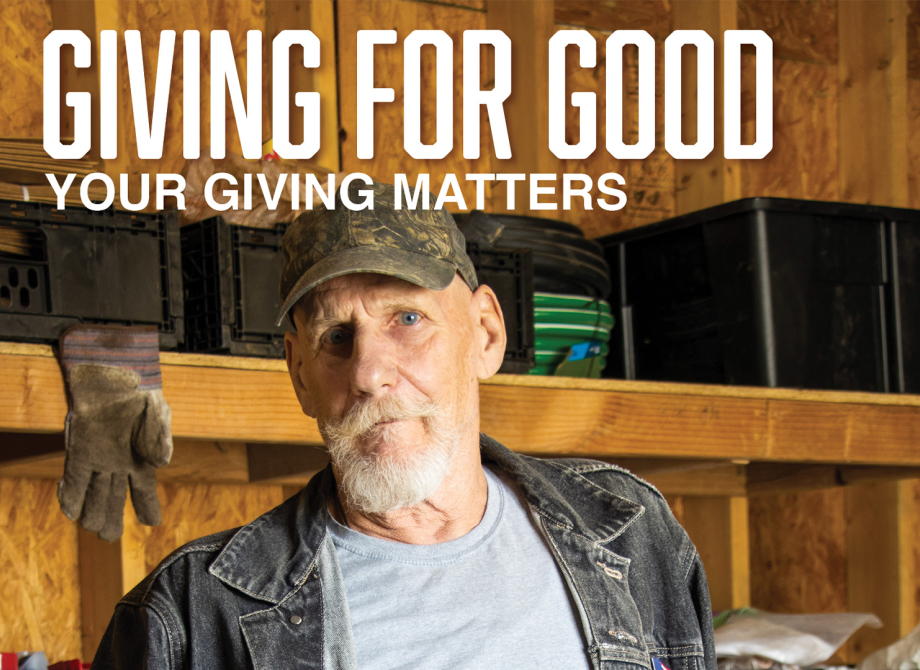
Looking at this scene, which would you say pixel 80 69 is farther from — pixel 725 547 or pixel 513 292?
pixel 725 547

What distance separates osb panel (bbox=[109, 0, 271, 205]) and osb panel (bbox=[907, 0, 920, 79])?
7.11 feet

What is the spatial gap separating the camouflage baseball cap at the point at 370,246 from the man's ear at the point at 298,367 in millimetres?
71

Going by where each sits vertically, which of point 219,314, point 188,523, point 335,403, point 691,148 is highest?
point 691,148

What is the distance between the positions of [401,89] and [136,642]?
80.7 inches

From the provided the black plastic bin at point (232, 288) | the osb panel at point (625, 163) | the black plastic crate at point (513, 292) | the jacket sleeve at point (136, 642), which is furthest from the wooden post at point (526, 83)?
the jacket sleeve at point (136, 642)

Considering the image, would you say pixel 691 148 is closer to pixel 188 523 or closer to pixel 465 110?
pixel 465 110

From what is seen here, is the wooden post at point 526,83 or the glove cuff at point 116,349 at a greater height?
the wooden post at point 526,83

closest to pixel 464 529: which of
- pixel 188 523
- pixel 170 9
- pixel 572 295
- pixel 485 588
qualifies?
pixel 485 588

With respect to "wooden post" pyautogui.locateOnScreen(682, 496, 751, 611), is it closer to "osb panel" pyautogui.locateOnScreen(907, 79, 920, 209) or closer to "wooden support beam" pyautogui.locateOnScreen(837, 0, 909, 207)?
"wooden support beam" pyautogui.locateOnScreen(837, 0, 909, 207)

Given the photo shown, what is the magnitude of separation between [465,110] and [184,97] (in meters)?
0.80

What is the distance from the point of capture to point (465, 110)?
3230 mm

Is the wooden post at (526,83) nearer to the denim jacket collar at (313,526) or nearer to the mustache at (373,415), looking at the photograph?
the denim jacket collar at (313,526)

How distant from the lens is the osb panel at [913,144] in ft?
12.7

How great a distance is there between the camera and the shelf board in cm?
171
